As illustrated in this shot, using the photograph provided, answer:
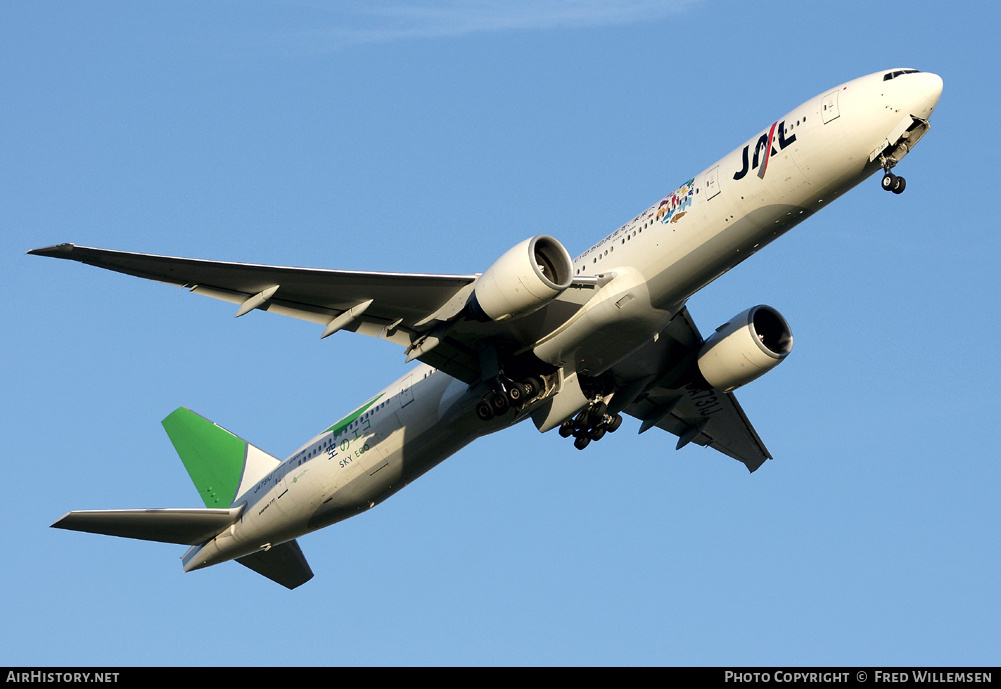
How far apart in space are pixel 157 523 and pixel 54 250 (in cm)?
1091

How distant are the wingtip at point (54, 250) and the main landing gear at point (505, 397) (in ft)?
31.9

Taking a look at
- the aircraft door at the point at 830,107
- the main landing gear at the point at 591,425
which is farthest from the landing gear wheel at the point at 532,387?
the aircraft door at the point at 830,107

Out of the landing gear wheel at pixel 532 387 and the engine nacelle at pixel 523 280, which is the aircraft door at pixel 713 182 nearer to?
the engine nacelle at pixel 523 280

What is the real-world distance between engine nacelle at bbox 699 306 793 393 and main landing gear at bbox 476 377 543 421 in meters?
4.99

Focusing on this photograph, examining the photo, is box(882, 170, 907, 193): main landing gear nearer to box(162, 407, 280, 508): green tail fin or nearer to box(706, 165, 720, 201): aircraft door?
box(706, 165, 720, 201): aircraft door

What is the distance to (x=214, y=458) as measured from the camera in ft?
113

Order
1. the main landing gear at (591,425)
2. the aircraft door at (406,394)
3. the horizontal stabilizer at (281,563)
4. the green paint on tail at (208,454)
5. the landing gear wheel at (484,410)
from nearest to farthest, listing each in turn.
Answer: the landing gear wheel at (484,410), the aircraft door at (406,394), the main landing gear at (591,425), the horizontal stabilizer at (281,563), the green paint on tail at (208,454)

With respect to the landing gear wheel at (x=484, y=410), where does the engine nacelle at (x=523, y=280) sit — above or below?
above

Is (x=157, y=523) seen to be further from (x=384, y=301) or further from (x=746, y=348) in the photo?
(x=746, y=348)

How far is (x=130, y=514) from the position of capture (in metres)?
28.2

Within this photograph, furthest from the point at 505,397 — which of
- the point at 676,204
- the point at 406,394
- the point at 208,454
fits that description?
the point at 208,454

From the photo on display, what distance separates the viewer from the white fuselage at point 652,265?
75.8 feet

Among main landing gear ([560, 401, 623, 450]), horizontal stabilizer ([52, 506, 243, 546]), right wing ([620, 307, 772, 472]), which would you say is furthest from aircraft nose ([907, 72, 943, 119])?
horizontal stabilizer ([52, 506, 243, 546])
